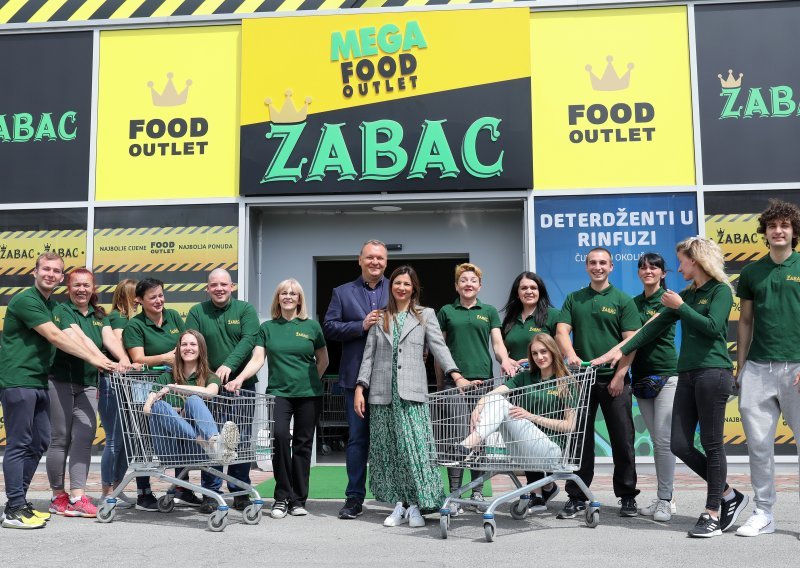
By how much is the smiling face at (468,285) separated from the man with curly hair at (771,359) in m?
2.07

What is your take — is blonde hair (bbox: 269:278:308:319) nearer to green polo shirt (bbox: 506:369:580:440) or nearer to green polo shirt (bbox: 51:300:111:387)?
green polo shirt (bbox: 51:300:111:387)

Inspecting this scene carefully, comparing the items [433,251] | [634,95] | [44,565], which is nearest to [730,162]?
[634,95]

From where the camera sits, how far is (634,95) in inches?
359

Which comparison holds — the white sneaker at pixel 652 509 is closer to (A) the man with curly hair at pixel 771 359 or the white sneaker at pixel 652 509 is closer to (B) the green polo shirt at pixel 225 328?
(A) the man with curly hair at pixel 771 359

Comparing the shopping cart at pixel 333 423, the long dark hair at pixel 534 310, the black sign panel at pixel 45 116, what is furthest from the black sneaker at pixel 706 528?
the black sign panel at pixel 45 116

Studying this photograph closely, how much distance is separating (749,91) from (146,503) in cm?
733

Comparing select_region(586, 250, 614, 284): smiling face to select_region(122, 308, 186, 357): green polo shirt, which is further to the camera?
select_region(122, 308, 186, 357): green polo shirt

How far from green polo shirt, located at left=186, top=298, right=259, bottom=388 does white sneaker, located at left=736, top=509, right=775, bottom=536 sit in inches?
149

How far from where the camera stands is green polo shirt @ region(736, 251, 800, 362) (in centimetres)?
560

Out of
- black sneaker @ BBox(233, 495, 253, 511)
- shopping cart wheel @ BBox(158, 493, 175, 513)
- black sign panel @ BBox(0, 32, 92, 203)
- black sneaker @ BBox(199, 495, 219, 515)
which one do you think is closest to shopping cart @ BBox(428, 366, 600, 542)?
black sneaker @ BBox(233, 495, 253, 511)

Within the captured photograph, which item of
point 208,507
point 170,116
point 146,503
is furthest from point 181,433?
point 170,116

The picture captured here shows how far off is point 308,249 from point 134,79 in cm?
280

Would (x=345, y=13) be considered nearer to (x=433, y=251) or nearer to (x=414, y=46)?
(x=414, y=46)

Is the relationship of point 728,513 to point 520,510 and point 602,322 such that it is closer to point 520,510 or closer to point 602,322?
point 520,510
